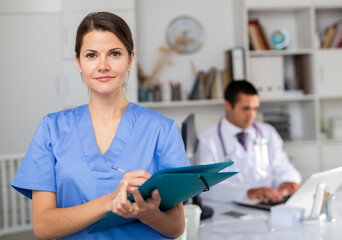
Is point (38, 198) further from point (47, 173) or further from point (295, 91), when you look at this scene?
point (295, 91)

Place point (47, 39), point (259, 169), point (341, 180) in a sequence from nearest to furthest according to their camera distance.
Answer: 1. point (341, 180)
2. point (259, 169)
3. point (47, 39)

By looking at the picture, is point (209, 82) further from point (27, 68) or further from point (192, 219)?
point (192, 219)

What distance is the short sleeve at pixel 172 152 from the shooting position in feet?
3.81

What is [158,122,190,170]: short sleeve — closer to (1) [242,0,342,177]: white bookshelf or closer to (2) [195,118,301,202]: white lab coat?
(2) [195,118,301,202]: white lab coat

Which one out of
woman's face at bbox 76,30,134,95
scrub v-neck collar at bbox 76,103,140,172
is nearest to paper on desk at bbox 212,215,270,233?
scrub v-neck collar at bbox 76,103,140,172

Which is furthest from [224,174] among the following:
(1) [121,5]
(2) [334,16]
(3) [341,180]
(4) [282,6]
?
(2) [334,16]

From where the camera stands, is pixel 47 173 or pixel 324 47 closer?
pixel 47 173

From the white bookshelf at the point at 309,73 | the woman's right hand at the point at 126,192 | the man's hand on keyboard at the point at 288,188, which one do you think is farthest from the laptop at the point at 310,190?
the white bookshelf at the point at 309,73

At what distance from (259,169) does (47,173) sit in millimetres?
1885

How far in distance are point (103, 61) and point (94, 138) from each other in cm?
22

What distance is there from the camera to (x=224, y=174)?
3.23 feet

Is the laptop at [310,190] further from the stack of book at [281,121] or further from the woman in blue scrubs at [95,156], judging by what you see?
the stack of book at [281,121]

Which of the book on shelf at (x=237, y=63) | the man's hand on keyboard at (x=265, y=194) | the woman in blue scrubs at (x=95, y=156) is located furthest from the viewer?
the book on shelf at (x=237, y=63)

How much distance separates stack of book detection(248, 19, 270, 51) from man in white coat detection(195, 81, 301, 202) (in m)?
0.96
